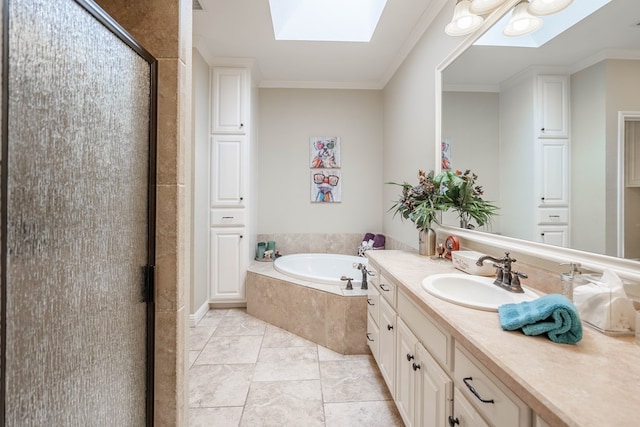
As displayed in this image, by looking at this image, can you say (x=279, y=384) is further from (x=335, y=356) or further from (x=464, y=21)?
(x=464, y=21)

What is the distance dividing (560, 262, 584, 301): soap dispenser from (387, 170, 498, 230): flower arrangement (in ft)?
2.00

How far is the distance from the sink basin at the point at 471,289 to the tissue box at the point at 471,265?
36 millimetres

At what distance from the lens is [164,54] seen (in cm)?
86

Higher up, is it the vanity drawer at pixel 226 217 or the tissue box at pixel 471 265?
the vanity drawer at pixel 226 217

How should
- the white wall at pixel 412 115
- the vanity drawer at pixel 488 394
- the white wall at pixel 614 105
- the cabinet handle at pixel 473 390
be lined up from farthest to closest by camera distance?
the white wall at pixel 412 115, the white wall at pixel 614 105, the cabinet handle at pixel 473 390, the vanity drawer at pixel 488 394

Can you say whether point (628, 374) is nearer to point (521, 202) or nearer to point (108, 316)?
point (521, 202)

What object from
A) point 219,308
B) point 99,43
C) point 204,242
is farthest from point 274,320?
point 99,43

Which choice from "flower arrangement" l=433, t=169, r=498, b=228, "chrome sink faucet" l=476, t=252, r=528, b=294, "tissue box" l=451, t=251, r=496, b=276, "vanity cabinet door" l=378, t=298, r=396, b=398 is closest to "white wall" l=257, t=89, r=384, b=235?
"flower arrangement" l=433, t=169, r=498, b=228

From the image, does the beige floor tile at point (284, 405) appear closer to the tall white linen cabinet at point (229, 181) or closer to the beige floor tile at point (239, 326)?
the beige floor tile at point (239, 326)

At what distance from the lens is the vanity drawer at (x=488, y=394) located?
69 cm

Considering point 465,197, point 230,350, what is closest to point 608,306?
point 465,197

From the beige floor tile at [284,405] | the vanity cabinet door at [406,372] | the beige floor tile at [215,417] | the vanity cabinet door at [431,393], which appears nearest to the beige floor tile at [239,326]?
the beige floor tile at [284,405]

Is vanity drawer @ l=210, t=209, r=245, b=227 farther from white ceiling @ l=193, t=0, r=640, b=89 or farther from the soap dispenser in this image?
A: the soap dispenser

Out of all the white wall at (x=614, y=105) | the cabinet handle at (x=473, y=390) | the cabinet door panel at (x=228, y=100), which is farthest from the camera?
the cabinet door panel at (x=228, y=100)
